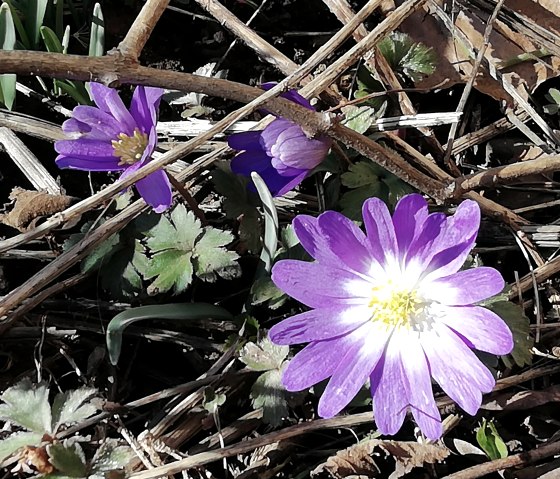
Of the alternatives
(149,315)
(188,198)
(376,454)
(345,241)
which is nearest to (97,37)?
(188,198)

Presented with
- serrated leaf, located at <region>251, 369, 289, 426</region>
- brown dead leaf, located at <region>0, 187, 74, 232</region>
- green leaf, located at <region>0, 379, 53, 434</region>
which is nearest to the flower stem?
brown dead leaf, located at <region>0, 187, 74, 232</region>

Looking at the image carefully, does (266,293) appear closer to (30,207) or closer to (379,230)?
(379,230)

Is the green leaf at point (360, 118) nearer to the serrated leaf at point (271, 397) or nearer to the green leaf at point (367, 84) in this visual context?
the green leaf at point (367, 84)

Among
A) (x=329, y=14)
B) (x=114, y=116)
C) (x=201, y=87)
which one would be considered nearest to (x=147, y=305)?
(x=114, y=116)

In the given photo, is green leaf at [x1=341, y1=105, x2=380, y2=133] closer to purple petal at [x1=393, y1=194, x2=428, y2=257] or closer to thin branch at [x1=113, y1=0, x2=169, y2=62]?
purple petal at [x1=393, y1=194, x2=428, y2=257]

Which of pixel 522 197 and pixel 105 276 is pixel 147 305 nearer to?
pixel 105 276

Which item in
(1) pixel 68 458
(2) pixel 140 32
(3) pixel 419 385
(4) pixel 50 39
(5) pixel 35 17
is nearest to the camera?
(2) pixel 140 32
